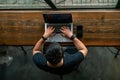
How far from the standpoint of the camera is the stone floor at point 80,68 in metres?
4.11

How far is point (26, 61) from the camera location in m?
4.36

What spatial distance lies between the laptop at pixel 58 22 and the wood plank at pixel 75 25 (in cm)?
12

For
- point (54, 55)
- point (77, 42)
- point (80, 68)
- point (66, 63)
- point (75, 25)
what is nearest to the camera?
point (54, 55)

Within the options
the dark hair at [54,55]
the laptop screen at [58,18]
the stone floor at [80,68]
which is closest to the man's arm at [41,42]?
the laptop screen at [58,18]

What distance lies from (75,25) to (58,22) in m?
0.19

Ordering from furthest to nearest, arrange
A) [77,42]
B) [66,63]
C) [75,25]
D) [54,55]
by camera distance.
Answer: [75,25] → [77,42] → [66,63] → [54,55]

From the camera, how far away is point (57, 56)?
8.05ft

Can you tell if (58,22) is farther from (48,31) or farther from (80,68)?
(80,68)

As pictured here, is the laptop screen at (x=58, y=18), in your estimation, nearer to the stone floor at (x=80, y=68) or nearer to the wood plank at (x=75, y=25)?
the wood plank at (x=75, y=25)

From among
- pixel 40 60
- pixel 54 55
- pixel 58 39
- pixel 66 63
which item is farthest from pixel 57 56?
pixel 58 39

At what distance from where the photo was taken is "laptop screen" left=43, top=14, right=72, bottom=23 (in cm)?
297

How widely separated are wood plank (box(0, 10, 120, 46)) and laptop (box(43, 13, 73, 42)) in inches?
4.6

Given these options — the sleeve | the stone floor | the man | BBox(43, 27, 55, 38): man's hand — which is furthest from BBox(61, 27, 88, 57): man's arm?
the stone floor

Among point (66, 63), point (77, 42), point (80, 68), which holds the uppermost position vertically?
point (77, 42)
